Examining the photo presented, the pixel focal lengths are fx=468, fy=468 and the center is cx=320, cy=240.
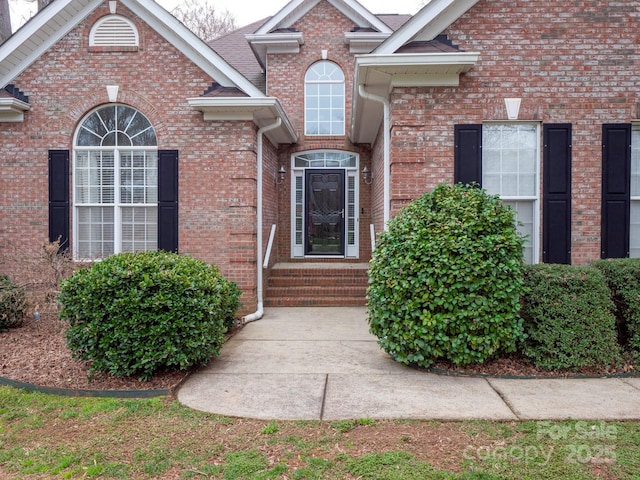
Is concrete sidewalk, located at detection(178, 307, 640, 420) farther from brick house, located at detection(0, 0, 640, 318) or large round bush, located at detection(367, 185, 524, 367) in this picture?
brick house, located at detection(0, 0, 640, 318)

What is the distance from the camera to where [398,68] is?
6172 millimetres

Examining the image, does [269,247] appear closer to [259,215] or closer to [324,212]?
[259,215]

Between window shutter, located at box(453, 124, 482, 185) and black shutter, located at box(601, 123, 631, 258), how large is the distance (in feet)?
5.68

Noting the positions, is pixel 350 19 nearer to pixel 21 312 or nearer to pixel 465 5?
pixel 465 5

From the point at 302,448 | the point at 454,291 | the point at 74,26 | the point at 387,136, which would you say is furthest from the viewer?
the point at 74,26

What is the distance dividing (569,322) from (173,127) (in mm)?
6404

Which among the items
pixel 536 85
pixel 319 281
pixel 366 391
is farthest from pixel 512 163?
pixel 319 281

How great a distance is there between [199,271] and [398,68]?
12.0 ft

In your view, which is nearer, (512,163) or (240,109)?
(512,163)

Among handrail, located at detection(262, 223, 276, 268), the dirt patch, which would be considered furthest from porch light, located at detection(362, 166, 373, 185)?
the dirt patch

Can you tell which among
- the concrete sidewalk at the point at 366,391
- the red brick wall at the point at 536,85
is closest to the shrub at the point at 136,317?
the concrete sidewalk at the point at 366,391

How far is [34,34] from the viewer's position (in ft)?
24.8

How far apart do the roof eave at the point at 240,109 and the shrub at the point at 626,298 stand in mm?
5180

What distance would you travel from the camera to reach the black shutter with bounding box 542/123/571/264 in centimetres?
641
